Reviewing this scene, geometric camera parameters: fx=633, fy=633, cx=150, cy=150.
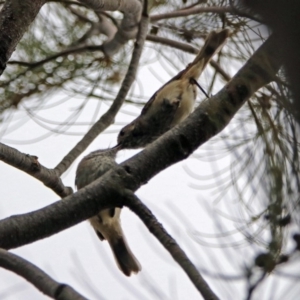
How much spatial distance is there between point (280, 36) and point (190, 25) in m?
2.82

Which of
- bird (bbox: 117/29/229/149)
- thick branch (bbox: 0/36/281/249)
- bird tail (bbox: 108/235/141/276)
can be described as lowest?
thick branch (bbox: 0/36/281/249)

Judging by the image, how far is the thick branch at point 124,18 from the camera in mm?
2830

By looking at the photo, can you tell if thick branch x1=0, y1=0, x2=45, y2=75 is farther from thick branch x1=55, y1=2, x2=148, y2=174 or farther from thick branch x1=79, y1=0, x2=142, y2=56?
thick branch x1=55, y1=2, x2=148, y2=174

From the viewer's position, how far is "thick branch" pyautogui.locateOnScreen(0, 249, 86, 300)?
146 centimetres

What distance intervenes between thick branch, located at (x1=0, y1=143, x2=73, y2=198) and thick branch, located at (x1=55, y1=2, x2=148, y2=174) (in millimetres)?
79

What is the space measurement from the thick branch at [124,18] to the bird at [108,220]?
685mm

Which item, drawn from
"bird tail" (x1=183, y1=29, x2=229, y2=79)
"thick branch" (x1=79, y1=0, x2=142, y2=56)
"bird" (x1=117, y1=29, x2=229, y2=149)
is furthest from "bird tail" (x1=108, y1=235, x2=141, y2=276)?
"thick branch" (x1=79, y1=0, x2=142, y2=56)

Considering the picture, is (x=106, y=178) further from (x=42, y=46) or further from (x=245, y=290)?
(x=42, y=46)

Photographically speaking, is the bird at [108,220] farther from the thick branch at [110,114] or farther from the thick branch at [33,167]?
the thick branch at [33,167]

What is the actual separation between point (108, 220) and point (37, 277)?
183 centimetres

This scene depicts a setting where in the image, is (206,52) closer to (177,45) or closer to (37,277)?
(177,45)

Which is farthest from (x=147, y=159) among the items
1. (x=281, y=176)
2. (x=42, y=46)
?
(x=42, y=46)

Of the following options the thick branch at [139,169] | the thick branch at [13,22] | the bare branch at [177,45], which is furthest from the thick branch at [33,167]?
the bare branch at [177,45]

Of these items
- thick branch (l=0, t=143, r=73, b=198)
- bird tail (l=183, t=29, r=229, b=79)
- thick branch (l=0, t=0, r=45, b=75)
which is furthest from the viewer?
bird tail (l=183, t=29, r=229, b=79)
